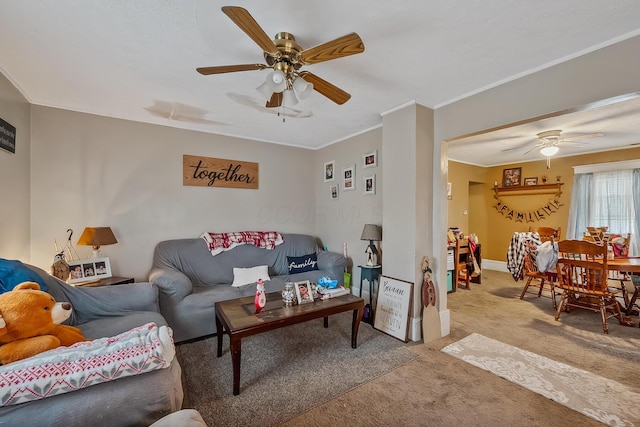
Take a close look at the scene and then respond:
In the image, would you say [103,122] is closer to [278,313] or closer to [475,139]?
[278,313]

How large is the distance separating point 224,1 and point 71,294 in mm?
2245

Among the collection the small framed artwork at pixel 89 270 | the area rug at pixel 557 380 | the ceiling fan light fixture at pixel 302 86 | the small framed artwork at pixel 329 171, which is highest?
the ceiling fan light fixture at pixel 302 86

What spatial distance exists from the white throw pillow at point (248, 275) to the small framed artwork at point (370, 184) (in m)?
1.64

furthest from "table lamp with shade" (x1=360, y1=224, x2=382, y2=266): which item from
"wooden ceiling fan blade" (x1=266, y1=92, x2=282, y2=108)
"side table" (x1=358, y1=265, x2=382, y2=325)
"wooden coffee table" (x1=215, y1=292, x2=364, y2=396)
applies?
"wooden ceiling fan blade" (x1=266, y1=92, x2=282, y2=108)

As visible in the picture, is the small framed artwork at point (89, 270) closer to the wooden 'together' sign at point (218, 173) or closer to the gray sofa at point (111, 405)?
the wooden 'together' sign at point (218, 173)

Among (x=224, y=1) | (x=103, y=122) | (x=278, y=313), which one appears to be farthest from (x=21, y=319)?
(x=103, y=122)

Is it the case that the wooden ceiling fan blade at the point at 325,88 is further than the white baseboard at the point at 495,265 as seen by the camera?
No

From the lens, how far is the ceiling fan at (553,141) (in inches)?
138

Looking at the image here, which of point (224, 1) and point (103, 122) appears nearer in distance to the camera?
point (224, 1)

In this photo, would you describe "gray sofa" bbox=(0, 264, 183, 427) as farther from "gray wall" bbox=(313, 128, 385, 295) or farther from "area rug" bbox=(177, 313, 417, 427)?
"gray wall" bbox=(313, 128, 385, 295)

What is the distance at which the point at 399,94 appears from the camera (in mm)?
2467

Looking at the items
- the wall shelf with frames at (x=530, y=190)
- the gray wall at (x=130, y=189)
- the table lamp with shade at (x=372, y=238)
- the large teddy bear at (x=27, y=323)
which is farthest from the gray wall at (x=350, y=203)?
the wall shelf with frames at (x=530, y=190)

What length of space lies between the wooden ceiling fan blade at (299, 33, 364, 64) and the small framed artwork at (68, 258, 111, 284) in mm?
2758

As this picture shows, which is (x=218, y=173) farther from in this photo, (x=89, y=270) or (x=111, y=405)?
(x=111, y=405)
